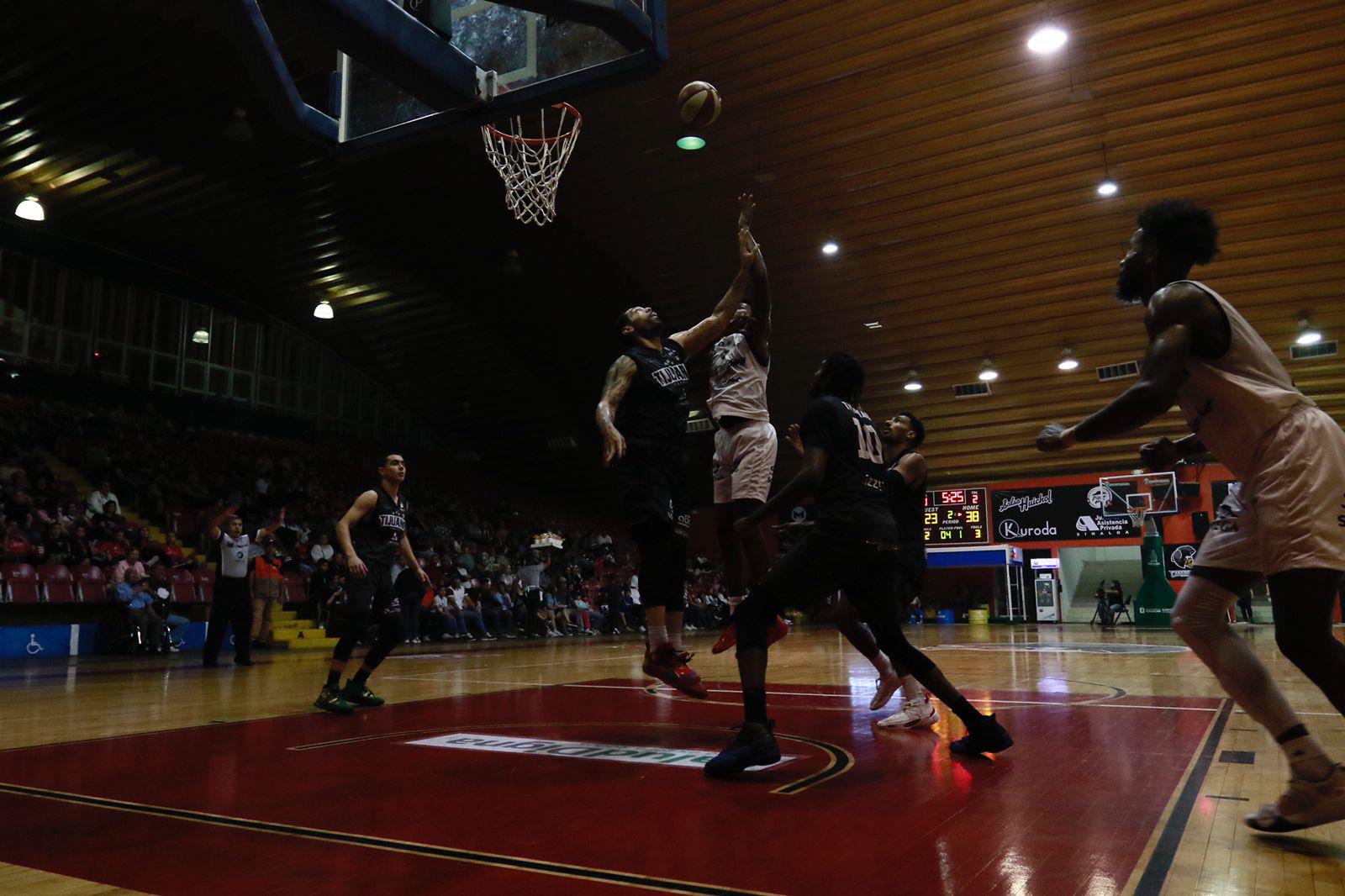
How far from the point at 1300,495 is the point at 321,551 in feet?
52.5

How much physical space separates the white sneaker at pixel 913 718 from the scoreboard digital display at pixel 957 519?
66.0 feet

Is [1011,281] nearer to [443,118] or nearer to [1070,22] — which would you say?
[1070,22]

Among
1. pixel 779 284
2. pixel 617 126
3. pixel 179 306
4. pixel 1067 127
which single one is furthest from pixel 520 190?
pixel 179 306

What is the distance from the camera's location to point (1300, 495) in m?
2.49

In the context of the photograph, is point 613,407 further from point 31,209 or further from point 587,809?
point 31,209

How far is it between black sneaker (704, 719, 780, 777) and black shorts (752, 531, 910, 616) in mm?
516

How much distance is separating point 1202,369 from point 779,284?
16642 millimetres

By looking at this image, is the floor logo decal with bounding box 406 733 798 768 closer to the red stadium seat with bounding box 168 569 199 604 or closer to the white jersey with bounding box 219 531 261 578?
the white jersey with bounding box 219 531 261 578

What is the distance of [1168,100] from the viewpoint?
1386cm

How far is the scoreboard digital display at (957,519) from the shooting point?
2412 centimetres

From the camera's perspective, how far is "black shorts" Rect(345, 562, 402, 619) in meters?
5.89

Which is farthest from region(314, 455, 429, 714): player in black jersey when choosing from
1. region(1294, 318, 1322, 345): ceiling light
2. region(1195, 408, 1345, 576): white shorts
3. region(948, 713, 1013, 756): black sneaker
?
region(1294, 318, 1322, 345): ceiling light

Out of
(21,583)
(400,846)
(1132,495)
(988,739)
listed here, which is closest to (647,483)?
(988,739)

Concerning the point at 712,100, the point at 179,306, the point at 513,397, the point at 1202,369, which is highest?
the point at 179,306
